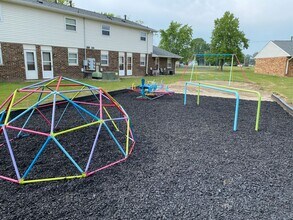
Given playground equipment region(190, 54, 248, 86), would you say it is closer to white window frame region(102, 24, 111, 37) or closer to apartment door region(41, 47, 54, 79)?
white window frame region(102, 24, 111, 37)

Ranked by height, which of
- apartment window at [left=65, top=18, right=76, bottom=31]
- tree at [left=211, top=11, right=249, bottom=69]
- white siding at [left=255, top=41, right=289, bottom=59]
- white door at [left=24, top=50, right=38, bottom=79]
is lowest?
white door at [left=24, top=50, right=38, bottom=79]

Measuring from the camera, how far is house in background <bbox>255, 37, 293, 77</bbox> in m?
25.3

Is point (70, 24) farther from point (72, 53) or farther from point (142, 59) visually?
point (142, 59)

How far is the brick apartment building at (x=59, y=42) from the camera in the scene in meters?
14.3

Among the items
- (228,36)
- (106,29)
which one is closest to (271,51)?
(228,36)

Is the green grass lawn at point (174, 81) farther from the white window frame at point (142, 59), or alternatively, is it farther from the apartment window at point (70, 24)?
the apartment window at point (70, 24)

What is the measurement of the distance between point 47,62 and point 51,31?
229 centimetres

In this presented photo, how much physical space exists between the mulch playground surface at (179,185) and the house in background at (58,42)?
13.0m

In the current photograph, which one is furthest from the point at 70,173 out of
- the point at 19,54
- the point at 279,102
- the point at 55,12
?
the point at 55,12

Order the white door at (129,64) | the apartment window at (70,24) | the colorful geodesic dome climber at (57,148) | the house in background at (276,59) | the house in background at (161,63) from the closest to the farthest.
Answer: the colorful geodesic dome climber at (57,148), the apartment window at (70,24), the white door at (129,64), the house in background at (276,59), the house in background at (161,63)

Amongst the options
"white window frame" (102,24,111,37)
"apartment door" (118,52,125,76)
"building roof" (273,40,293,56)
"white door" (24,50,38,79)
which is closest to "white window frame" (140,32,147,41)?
"apartment door" (118,52,125,76)

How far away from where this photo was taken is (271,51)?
2970 centimetres

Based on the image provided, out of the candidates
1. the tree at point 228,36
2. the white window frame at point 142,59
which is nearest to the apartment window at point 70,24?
the white window frame at point 142,59

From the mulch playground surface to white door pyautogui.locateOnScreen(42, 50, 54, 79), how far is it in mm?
13447
